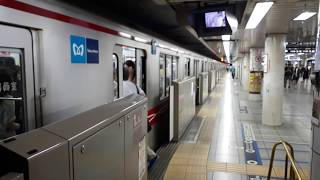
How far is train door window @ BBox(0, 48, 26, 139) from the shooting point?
6.96ft

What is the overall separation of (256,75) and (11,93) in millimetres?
12587

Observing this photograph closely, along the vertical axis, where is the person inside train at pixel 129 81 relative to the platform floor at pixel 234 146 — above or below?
above

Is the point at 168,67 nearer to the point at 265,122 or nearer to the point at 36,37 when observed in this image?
the point at 265,122

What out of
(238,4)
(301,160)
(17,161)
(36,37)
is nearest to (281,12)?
(238,4)

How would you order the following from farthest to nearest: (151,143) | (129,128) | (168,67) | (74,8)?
(168,67)
(151,143)
(74,8)
(129,128)

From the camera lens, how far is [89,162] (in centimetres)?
181

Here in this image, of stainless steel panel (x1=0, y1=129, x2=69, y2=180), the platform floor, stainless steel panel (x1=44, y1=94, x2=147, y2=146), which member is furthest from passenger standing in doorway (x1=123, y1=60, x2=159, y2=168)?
stainless steel panel (x1=0, y1=129, x2=69, y2=180)

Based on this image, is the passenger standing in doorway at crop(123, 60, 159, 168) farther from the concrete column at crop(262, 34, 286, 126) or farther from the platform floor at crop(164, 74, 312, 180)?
the concrete column at crop(262, 34, 286, 126)

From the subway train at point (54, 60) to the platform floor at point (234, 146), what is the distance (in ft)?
6.09

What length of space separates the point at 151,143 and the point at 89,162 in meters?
4.23

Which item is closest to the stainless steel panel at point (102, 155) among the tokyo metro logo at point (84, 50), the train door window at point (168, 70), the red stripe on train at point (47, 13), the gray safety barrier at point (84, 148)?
the gray safety barrier at point (84, 148)

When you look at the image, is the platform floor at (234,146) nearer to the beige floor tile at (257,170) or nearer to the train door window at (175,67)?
the beige floor tile at (257,170)

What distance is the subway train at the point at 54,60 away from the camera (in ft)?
7.09

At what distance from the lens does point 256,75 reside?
44.2 feet
